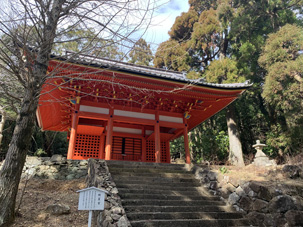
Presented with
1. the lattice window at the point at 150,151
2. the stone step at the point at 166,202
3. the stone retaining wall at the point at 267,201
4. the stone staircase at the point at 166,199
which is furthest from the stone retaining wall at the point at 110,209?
the lattice window at the point at 150,151

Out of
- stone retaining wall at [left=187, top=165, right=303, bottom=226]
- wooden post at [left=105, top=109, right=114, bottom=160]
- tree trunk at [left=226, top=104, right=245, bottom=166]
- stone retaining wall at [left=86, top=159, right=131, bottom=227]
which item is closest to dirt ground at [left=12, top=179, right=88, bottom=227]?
stone retaining wall at [left=86, top=159, right=131, bottom=227]

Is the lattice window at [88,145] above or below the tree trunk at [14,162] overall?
above

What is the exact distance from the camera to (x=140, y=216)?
4098mm

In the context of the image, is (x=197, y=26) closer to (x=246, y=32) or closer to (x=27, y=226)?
(x=246, y=32)

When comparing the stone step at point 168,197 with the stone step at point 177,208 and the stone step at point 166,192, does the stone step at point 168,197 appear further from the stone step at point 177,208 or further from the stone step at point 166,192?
the stone step at point 177,208

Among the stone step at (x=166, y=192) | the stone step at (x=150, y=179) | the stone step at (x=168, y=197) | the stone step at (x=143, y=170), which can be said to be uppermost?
the stone step at (x=143, y=170)

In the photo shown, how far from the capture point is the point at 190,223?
408cm

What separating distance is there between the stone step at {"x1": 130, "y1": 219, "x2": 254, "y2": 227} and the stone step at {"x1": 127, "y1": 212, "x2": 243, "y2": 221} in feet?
0.64

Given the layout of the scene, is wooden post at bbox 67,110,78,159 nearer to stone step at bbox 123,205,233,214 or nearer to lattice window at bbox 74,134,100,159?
lattice window at bbox 74,134,100,159

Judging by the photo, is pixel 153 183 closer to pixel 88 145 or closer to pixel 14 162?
pixel 14 162

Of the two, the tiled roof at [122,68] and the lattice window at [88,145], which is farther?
the lattice window at [88,145]

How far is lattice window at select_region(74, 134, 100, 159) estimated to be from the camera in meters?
9.95

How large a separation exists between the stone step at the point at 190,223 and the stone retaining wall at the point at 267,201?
1.20 feet

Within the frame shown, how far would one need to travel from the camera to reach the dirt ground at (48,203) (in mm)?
4145
